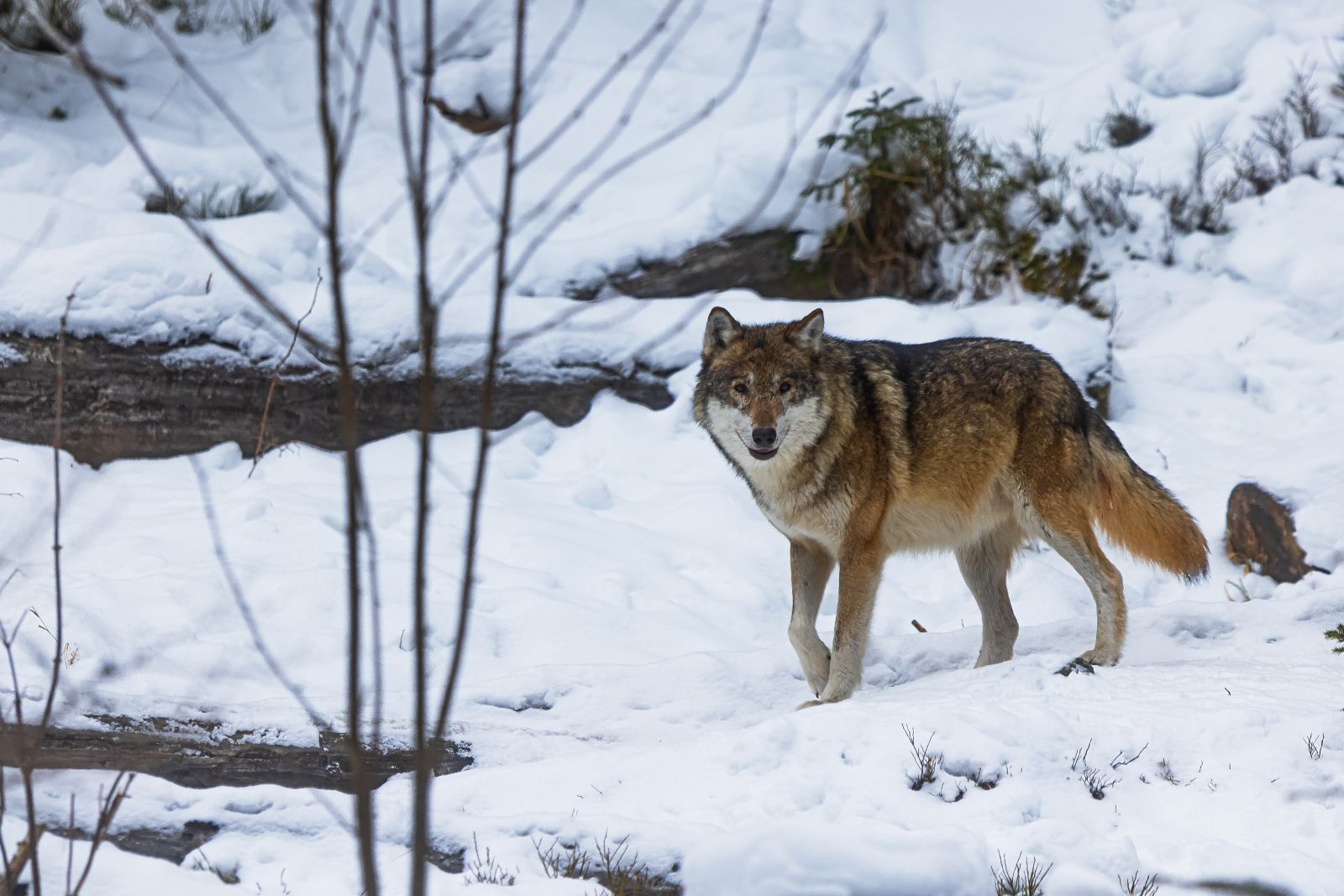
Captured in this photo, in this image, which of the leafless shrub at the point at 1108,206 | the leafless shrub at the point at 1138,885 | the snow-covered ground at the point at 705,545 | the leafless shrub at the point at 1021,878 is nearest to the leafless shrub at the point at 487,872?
the snow-covered ground at the point at 705,545

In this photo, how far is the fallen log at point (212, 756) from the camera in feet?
13.9

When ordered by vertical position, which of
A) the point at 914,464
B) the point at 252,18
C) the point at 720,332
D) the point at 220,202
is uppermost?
the point at 252,18

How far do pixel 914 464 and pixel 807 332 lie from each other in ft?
2.61

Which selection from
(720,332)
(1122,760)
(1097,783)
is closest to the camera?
(1097,783)

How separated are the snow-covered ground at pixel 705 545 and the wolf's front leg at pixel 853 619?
22 centimetres

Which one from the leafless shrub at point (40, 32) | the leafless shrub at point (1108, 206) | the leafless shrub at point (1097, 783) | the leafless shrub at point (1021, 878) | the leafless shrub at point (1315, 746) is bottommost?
the leafless shrub at point (1021, 878)

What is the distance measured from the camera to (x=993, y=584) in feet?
19.7

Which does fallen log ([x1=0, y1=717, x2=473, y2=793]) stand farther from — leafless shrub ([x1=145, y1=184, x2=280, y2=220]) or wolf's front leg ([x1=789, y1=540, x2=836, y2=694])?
leafless shrub ([x1=145, y1=184, x2=280, y2=220])

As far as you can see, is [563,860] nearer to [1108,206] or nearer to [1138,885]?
[1138,885]

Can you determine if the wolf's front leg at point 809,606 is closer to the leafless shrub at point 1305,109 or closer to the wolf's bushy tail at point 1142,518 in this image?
the wolf's bushy tail at point 1142,518

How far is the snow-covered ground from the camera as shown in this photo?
3793mm

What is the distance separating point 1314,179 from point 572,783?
9.94 meters

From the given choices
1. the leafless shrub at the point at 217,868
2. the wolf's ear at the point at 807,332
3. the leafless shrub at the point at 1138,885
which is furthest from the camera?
the wolf's ear at the point at 807,332

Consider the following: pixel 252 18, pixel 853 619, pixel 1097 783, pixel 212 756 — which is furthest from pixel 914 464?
pixel 252 18
